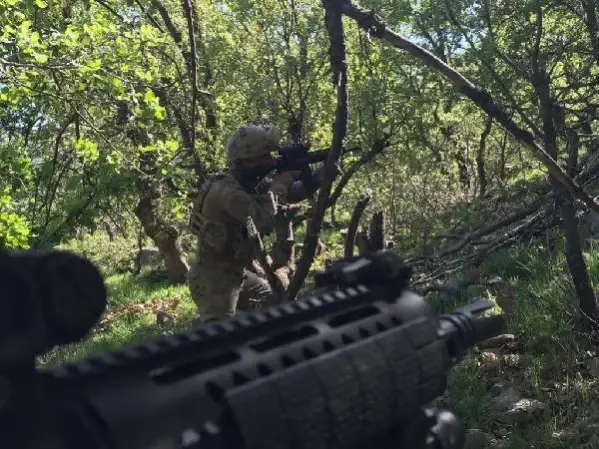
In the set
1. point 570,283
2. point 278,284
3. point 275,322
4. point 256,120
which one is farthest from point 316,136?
point 275,322

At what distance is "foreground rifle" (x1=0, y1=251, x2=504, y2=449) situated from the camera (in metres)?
1.06

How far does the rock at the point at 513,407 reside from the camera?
13.8 ft

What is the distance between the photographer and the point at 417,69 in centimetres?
766

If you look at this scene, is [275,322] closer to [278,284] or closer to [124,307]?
[278,284]

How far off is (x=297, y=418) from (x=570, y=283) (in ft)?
13.0

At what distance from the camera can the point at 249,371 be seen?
4.56ft

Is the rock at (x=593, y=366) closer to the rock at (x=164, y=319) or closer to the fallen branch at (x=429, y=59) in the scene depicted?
the fallen branch at (x=429, y=59)

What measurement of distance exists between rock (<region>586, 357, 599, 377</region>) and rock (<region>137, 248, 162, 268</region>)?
12.9 meters

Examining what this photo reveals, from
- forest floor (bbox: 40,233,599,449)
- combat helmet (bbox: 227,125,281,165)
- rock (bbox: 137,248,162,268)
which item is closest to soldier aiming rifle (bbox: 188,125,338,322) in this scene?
combat helmet (bbox: 227,125,281,165)

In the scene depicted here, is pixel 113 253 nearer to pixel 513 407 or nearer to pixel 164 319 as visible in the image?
pixel 164 319

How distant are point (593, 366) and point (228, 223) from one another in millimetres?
2748

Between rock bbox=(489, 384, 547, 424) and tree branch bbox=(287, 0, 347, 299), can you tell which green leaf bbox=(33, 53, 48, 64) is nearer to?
tree branch bbox=(287, 0, 347, 299)

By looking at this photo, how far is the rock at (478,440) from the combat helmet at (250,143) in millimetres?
2633

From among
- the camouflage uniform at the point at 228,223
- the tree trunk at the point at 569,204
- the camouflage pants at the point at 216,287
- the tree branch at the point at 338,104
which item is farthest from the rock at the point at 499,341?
the camouflage pants at the point at 216,287
